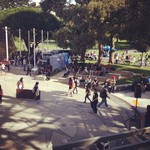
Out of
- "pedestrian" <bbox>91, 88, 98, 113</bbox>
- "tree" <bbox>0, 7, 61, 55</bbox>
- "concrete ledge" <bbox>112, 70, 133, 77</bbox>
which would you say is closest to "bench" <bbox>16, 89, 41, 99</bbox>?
"pedestrian" <bbox>91, 88, 98, 113</bbox>

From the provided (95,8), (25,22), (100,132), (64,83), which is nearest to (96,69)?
(64,83)

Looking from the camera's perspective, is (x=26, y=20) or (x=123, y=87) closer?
(x=123, y=87)

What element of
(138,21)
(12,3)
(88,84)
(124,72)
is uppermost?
(12,3)

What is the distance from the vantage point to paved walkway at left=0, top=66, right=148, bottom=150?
1359cm

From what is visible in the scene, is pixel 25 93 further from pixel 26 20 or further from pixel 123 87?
pixel 26 20

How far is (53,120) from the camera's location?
16.2 metres

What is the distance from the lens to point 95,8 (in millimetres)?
27953

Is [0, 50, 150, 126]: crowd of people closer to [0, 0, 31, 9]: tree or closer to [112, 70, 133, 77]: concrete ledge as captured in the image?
[112, 70, 133, 77]: concrete ledge

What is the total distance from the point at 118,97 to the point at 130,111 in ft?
10.8

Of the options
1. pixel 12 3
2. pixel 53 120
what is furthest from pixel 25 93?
pixel 12 3

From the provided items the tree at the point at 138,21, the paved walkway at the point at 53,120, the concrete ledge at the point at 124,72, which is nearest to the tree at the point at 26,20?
the concrete ledge at the point at 124,72

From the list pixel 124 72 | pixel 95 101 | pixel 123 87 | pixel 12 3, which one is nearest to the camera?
pixel 95 101

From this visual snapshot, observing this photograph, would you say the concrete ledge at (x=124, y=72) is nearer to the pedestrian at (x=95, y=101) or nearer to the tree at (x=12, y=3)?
the pedestrian at (x=95, y=101)

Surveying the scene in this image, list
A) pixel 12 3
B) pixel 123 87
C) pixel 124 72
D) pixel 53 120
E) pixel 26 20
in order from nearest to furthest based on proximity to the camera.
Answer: pixel 53 120, pixel 123 87, pixel 124 72, pixel 26 20, pixel 12 3
